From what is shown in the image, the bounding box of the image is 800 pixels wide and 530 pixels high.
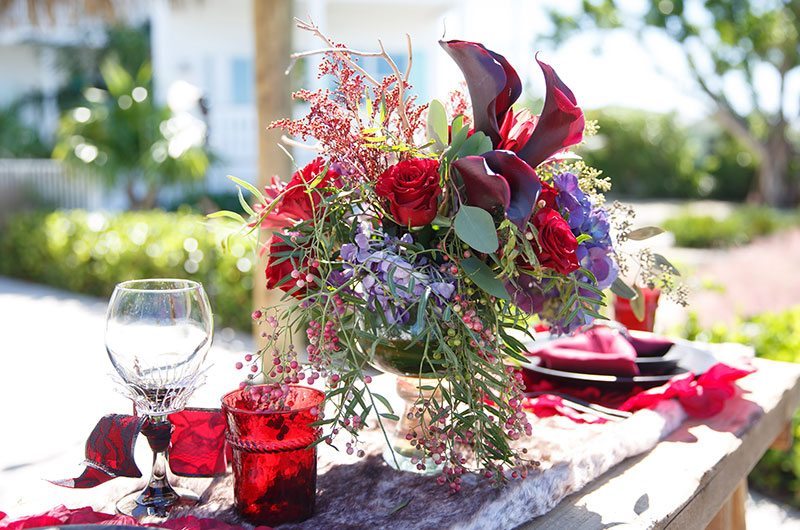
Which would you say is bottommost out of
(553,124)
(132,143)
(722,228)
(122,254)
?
(722,228)

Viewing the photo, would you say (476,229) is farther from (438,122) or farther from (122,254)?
(122,254)

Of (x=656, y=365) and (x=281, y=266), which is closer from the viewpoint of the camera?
(x=281, y=266)

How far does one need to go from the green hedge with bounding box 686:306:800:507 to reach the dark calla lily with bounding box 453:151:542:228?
7.63 feet

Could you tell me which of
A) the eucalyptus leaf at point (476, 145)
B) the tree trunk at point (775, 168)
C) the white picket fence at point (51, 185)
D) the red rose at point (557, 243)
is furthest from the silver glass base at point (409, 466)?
the tree trunk at point (775, 168)

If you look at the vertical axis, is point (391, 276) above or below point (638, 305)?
above

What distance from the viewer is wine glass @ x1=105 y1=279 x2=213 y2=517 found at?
44.4 inches

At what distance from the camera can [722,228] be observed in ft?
38.1

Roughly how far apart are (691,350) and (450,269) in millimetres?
1031

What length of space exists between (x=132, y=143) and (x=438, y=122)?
9.31 meters

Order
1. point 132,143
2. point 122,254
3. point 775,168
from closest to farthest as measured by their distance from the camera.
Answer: point 122,254 < point 132,143 < point 775,168

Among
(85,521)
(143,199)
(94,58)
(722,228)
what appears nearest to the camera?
(85,521)

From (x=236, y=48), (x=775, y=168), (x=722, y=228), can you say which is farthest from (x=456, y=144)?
(x=775, y=168)

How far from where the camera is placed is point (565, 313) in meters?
1.22

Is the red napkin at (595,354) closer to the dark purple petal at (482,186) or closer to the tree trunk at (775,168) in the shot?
the dark purple petal at (482,186)
